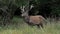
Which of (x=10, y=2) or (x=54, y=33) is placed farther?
(x=10, y=2)

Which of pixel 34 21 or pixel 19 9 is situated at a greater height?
pixel 34 21

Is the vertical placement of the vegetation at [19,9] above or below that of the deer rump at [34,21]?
below

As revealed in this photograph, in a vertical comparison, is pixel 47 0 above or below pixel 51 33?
below

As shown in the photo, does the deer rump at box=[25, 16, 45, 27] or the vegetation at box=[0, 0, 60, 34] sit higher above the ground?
the deer rump at box=[25, 16, 45, 27]

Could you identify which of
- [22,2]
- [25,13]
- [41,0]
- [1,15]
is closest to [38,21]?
[25,13]

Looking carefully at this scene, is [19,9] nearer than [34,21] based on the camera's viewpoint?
No

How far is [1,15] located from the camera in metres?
18.6

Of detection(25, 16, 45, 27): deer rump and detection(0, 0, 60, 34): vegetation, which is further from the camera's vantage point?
detection(0, 0, 60, 34): vegetation

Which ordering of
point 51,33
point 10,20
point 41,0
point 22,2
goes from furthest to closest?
point 41,0
point 10,20
point 22,2
point 51,33

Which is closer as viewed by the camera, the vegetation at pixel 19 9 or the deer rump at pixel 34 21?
the deer rump at pixel 34 21

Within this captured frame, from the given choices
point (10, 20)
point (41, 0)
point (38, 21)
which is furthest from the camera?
point (41, 0)

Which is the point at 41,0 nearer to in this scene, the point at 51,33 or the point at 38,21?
the point at 38,21

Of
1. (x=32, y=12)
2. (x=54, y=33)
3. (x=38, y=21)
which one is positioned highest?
A: (x=54, y=33)

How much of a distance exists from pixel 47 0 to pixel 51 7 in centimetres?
68
